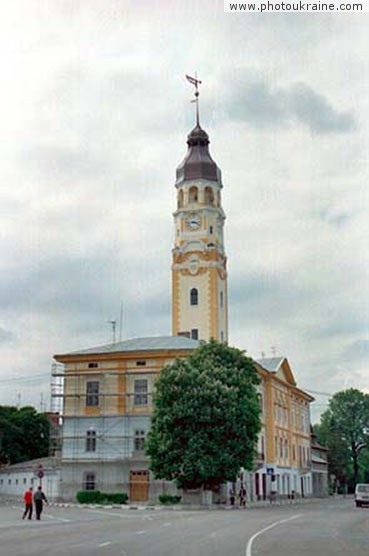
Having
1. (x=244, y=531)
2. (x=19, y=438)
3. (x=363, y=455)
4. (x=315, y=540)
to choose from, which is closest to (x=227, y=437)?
(x=244, y=531)

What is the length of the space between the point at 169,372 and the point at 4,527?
22497 millimetres

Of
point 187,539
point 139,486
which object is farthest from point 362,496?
point 187,539

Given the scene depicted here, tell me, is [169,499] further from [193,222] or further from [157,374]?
[193,222]

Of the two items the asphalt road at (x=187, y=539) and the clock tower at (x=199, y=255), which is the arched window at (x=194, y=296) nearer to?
the clock tower at (x=199, y=255)

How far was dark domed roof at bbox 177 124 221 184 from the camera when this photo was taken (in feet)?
269

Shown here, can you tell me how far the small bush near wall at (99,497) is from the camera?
53.5m

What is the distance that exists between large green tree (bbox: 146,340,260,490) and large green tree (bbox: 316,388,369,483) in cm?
5586

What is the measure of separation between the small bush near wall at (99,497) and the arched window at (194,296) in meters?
25.5

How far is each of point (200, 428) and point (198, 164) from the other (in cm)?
3991

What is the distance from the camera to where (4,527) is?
2859 cm

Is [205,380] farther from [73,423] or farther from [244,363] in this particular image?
[73,423]

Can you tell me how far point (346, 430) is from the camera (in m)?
103

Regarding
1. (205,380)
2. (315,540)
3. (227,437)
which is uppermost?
(205,380)

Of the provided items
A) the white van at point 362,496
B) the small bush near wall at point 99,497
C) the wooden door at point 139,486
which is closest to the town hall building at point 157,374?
the wooden door at point 139,486
